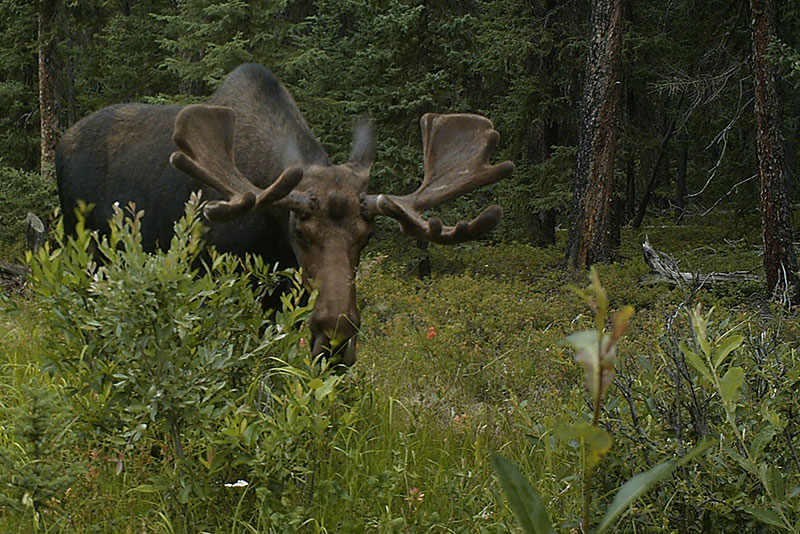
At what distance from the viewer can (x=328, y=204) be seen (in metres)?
4.89

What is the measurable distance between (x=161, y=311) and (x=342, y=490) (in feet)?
3.38

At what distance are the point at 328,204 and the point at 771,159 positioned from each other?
25.1ft

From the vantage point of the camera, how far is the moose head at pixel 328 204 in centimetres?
443

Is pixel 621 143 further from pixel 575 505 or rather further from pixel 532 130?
pixel 575 505

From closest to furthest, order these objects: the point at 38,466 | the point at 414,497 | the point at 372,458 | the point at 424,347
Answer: the point at 38,466 < the point at 414,497 < the point at 372,458 < the point at 424,347

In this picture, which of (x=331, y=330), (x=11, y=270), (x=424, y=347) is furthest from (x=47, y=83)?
(x=331, y=330)

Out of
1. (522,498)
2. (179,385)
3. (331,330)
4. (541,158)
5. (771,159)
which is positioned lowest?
(541,158)

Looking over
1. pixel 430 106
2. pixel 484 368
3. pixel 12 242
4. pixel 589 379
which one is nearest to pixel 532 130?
pixel 430 106

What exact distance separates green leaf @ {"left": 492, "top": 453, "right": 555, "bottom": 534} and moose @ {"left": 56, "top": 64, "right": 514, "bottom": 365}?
2885mm

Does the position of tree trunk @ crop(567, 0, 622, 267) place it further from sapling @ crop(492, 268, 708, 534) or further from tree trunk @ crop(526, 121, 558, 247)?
sapling @ crop(492, 268, 708, 534)

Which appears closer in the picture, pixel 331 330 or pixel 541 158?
pixel 331 330

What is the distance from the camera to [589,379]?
2.65 ft

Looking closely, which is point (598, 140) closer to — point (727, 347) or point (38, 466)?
point (38, 466)

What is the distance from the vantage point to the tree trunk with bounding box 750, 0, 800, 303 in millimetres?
10156
